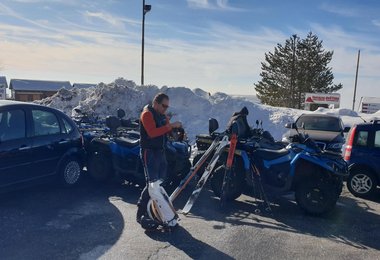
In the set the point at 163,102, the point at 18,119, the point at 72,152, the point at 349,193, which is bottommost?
the point at 349,193

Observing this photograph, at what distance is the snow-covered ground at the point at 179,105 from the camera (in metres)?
18.6

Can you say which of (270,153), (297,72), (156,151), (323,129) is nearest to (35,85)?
(297,72)

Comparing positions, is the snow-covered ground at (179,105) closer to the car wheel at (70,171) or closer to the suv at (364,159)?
the suv at (364,159)

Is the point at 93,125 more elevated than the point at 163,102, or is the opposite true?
the point at 163,102

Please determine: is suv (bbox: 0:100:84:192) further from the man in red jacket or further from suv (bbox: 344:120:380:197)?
suv (bbox: 344:120:380:197)

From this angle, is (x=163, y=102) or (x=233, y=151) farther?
(x=233, y=151)

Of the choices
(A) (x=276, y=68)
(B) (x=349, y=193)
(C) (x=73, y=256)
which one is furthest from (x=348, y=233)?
(A) (x=276, y=68)

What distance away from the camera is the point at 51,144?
284 inches

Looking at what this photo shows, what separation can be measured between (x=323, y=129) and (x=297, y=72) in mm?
31590

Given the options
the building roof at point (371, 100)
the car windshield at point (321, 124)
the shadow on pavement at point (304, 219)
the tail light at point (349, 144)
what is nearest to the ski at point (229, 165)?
the shadow on pavement at point (304, 219)

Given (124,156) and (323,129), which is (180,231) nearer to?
(124,156)

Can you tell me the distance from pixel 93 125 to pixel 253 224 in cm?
595

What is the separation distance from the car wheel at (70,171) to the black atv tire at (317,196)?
165 inches

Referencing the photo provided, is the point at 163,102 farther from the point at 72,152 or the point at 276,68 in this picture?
the point at 276,68
